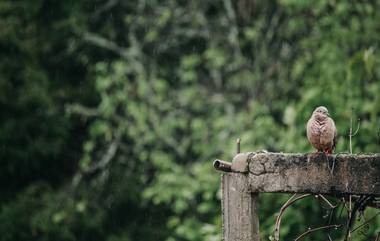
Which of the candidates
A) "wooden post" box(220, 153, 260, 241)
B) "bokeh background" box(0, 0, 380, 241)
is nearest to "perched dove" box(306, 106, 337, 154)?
"wooden post" box(220, 153, 260, 241)

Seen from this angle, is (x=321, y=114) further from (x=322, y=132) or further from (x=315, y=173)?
(x=315, y=173)

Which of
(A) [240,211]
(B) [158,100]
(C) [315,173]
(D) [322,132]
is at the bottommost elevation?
(A) [240,211]

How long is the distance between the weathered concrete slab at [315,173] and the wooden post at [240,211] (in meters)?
0.03

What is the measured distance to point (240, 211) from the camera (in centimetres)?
242

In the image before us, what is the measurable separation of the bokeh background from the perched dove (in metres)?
2.04

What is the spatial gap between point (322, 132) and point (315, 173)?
17cm

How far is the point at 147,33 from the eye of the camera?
7750mm

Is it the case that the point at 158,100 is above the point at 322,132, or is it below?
above

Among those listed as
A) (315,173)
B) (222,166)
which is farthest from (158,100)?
(315,173)

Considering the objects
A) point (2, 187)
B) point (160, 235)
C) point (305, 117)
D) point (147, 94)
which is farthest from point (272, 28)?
point (2, 187)

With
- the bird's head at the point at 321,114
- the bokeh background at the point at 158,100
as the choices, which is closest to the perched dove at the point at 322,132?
the bird's head at the point at 321,114

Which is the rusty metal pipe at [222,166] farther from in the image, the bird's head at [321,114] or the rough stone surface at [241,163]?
the bird's head at [321,114]

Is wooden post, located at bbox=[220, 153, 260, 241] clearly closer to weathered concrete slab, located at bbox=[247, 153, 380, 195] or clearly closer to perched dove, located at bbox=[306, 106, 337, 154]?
weathered concrete slab, located at bbox=[247, 153, 380, 195]

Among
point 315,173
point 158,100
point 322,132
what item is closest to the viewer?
point 315,173
